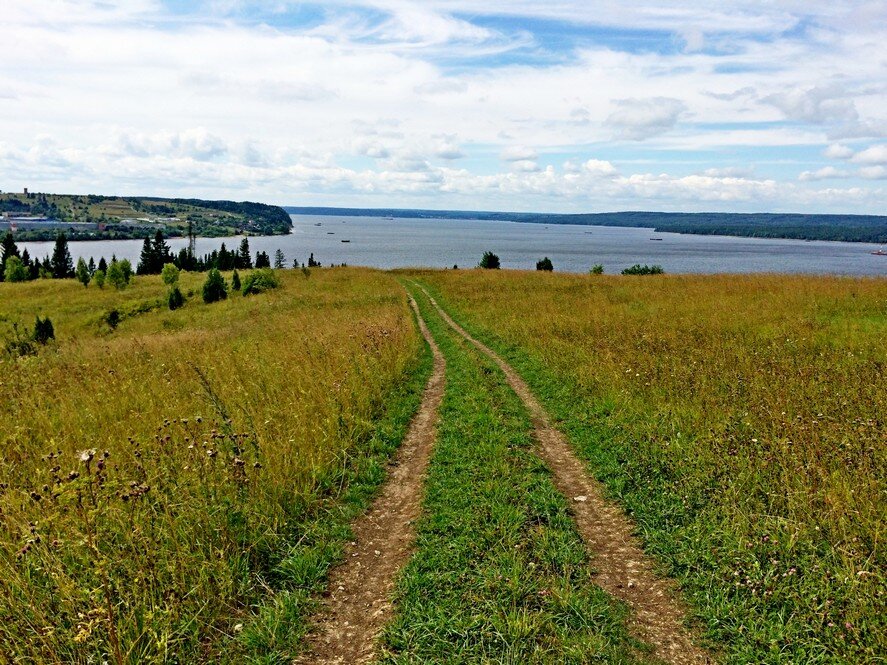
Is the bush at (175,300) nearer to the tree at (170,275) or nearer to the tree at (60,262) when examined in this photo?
the tree at (170,275)

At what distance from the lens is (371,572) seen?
4938 millimetres

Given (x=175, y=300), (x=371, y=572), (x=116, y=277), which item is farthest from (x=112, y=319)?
(x=371, y=572)

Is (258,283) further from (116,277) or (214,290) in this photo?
(116,277)

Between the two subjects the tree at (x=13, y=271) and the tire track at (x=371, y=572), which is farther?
the tree at (x=13, y=271)

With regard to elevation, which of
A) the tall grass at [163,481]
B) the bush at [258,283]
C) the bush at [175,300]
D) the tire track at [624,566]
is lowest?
the bush at [175,300]

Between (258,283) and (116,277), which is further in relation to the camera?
(116,277)

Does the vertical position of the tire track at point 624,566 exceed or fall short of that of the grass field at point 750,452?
it falls short

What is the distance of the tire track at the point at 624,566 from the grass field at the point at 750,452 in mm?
194

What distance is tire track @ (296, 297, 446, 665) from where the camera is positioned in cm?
401

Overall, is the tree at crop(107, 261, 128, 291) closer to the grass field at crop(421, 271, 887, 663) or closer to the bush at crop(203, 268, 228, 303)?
the bush at crop(203, 268, 228, 303)

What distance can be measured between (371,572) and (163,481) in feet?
8.22

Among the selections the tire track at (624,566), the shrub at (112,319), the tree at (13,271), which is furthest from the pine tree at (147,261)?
the tire track at (624,566)

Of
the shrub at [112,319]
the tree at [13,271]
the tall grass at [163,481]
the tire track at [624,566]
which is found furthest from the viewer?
the tree at [13,271]

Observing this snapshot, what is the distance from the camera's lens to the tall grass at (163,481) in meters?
3.79
